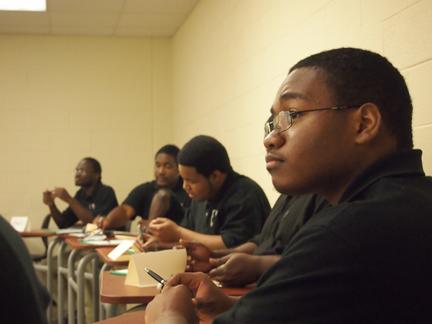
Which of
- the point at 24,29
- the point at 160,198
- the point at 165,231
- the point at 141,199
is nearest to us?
the point at 165,231

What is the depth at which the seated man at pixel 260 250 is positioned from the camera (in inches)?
70.2

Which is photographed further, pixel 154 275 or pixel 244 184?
pixel 244 184

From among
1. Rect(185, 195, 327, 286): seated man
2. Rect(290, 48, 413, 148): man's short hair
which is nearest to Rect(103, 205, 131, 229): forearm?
Rect(185, 195, 327, 286): seated man

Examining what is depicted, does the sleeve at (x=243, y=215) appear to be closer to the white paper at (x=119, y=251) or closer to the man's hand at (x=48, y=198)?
the white paper at (x=119, y=251)

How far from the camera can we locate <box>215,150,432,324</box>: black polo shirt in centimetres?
82

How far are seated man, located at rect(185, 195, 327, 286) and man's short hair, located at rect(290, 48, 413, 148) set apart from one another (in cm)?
74

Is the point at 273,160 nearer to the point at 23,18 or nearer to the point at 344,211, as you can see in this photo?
the point at 344,211

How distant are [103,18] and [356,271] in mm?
5223

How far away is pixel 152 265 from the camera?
1.77 meters

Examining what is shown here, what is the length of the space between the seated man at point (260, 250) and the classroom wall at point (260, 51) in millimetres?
453

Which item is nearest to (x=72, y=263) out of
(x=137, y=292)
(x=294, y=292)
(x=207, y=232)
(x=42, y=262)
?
(x=207, y=232)

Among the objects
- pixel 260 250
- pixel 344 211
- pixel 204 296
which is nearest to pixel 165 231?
pixel 260 250

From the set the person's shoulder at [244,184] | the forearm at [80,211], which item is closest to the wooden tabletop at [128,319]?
the person's shoulder at [244,184]

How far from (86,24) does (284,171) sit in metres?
5.14
